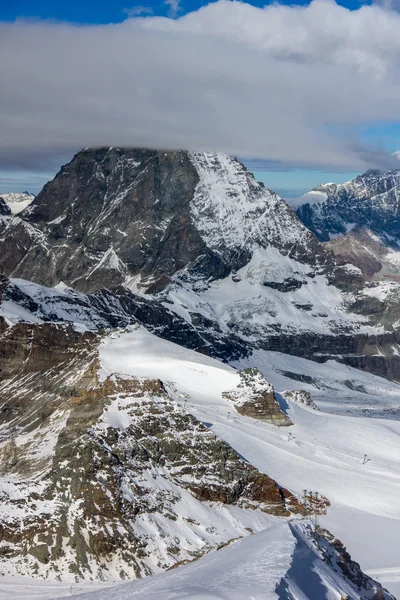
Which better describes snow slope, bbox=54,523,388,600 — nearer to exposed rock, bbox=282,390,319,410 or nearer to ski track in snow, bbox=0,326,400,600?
ski track in snow, bbox=0,326,400,600

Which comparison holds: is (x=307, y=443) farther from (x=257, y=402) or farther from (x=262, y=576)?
(x=262, y=576)

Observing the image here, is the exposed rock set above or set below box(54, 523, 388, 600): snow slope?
below

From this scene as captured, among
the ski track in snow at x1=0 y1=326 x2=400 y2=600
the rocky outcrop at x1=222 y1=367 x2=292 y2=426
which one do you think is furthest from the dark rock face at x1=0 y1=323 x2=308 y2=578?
the rocky outcrop at x1=222 y1=367 x2=292 y2=426

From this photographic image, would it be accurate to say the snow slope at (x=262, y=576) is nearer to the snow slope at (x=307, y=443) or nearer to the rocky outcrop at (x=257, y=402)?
the snow slope at (x=307, y=443)

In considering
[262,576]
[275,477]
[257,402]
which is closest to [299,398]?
[257,402]

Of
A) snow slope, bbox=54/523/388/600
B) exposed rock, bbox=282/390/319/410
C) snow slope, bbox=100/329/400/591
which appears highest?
snow slope, bbox=54/523/388/600
